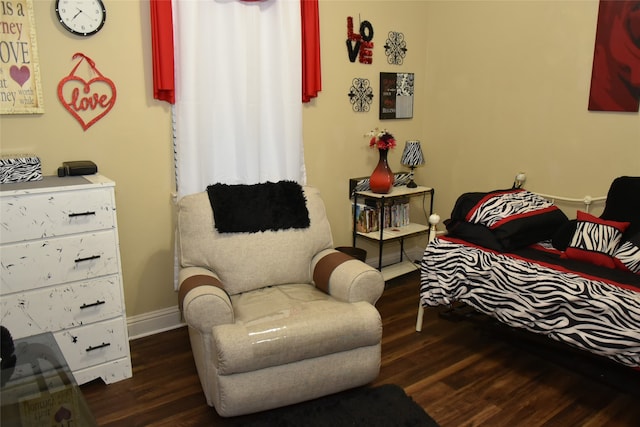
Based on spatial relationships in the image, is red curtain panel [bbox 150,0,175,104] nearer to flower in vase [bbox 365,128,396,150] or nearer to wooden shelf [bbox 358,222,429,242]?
flower in vase [bbox 365,128,396,150]

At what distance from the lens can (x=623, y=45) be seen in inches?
111

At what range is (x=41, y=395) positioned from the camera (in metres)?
1.59

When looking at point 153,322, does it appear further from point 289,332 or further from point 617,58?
point 617,58

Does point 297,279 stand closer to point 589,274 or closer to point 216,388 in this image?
point 216,388

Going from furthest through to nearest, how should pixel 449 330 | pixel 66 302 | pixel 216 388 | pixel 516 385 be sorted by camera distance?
pixel 449 330
pixel 516 385
pixel 66 302
pixel 216 388

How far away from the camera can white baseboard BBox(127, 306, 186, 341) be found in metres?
2.90

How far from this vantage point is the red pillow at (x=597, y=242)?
247 centimetres

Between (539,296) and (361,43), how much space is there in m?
2.24

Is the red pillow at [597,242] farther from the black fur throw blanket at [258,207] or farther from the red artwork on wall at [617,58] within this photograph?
the black fur throw blanket at [258,207]

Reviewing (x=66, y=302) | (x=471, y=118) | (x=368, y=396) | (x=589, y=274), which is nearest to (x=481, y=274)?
(x=589, y=274)

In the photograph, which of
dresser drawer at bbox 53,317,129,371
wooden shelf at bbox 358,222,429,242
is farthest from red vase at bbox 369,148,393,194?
dresser drawer at bbox 53,317,129,371

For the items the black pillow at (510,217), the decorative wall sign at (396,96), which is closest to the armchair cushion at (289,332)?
the black pillow at (510,217)

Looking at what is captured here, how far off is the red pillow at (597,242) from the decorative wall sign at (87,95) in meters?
2.66

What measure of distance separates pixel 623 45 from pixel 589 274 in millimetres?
1488
